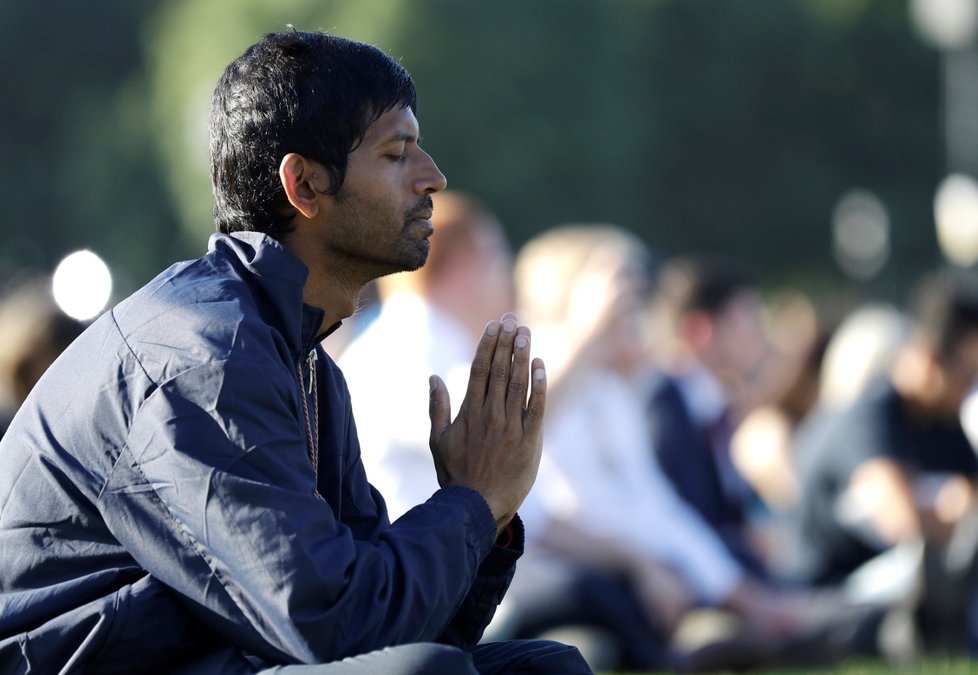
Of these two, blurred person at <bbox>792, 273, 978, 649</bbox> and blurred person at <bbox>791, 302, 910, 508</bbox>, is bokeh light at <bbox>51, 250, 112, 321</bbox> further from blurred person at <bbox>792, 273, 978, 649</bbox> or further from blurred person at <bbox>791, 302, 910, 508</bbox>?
blurred person at <bbox>791, 302, 910, 508</bbox>

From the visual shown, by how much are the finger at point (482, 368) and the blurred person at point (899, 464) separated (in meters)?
5.01

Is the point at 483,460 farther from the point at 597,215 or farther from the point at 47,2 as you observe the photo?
the point at 47,2

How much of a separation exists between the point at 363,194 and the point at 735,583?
4750 mm

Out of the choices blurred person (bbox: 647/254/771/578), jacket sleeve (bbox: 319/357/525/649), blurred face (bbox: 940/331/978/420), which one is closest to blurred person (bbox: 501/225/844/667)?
blurred person (bbox: 647/254/771/578)

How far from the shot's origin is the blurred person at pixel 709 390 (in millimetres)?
8016

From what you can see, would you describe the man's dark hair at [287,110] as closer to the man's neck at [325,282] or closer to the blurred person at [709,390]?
the man's neck at [325,282]

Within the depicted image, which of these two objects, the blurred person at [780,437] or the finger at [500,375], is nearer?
the finger at [500,375]

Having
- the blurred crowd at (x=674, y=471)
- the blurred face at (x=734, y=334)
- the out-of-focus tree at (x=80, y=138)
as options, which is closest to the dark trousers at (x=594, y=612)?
the blurred crowd at (x=674, y=471)

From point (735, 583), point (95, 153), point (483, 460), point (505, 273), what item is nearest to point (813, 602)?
point (735, 583)

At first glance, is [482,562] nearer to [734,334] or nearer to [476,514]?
[476,514]

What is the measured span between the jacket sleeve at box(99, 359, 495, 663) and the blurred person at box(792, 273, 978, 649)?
536 centimetres

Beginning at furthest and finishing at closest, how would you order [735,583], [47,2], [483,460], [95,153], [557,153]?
[47,2]
[95,153]
[557,153]
[735,583]
[483,460]

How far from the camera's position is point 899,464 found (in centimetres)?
796

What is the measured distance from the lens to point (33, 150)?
4612 cm
